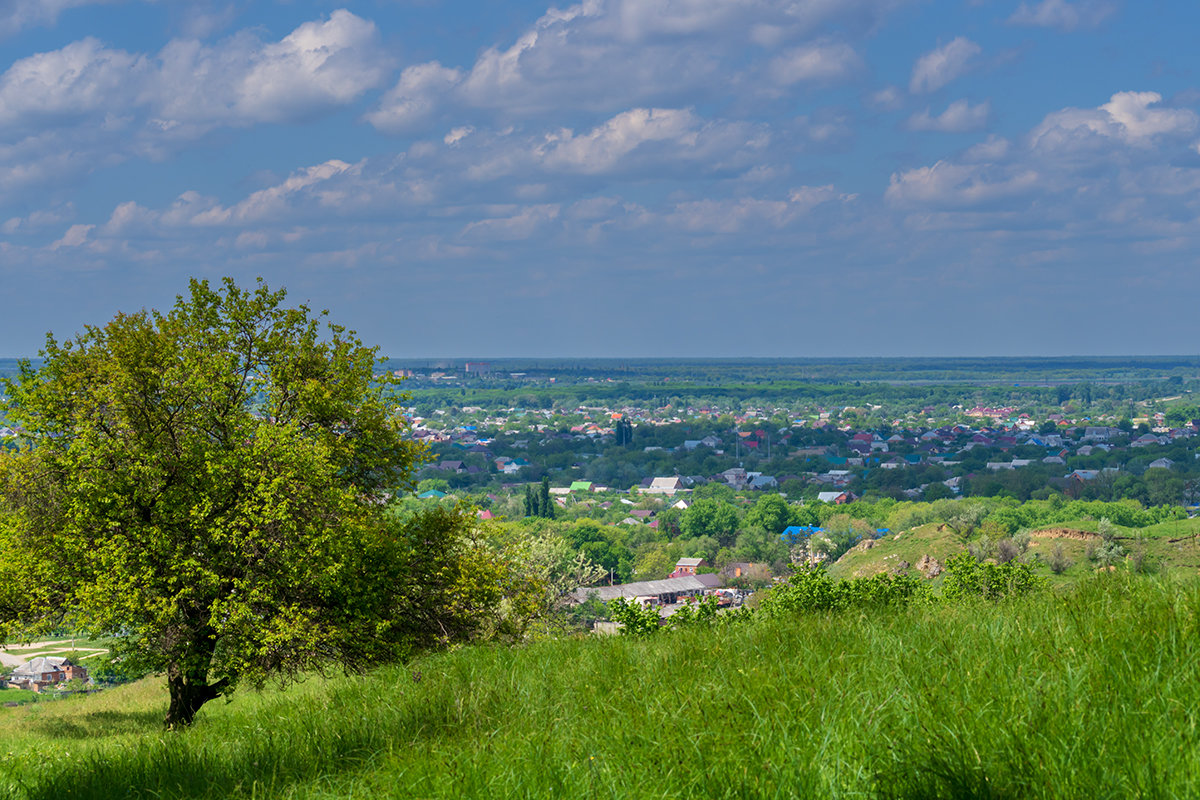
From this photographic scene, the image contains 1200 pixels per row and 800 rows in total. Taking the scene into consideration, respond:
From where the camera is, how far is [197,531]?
1412 cm

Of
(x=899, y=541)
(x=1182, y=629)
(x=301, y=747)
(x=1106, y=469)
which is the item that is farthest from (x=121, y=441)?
(x=1106, y=469)

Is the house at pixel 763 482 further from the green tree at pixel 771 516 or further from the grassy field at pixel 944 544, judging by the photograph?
the grassy field at pixel 944 544

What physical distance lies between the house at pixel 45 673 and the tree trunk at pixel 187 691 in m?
35.9

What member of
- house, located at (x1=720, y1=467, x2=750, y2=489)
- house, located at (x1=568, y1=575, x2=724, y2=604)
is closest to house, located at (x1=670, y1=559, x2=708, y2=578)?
house, located at (x1=568, y1=575, x2=724, y2=604)

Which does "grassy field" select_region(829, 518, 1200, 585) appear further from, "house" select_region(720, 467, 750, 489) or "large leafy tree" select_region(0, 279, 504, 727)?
"house" select_region(720, 467, 750, 489)

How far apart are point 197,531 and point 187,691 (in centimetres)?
277

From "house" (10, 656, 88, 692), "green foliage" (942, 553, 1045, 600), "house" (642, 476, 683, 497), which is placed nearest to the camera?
"green foliage" (942, 553, 1045, 600)

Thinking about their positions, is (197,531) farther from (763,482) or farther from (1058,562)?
(763,482)

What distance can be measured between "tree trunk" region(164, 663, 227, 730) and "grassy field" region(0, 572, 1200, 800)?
27.3ft

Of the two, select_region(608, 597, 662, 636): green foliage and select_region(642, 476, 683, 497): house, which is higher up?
select_region(608, 597, 662, 636): green foliage

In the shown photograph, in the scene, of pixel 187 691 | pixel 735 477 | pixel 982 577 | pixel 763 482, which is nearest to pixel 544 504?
pixel 763 482

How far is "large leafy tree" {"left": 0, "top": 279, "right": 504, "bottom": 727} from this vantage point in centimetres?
1366

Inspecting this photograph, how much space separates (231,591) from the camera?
47.6 feet

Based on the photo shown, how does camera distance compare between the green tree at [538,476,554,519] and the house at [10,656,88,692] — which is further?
the green tree at [538,476,554,519]
